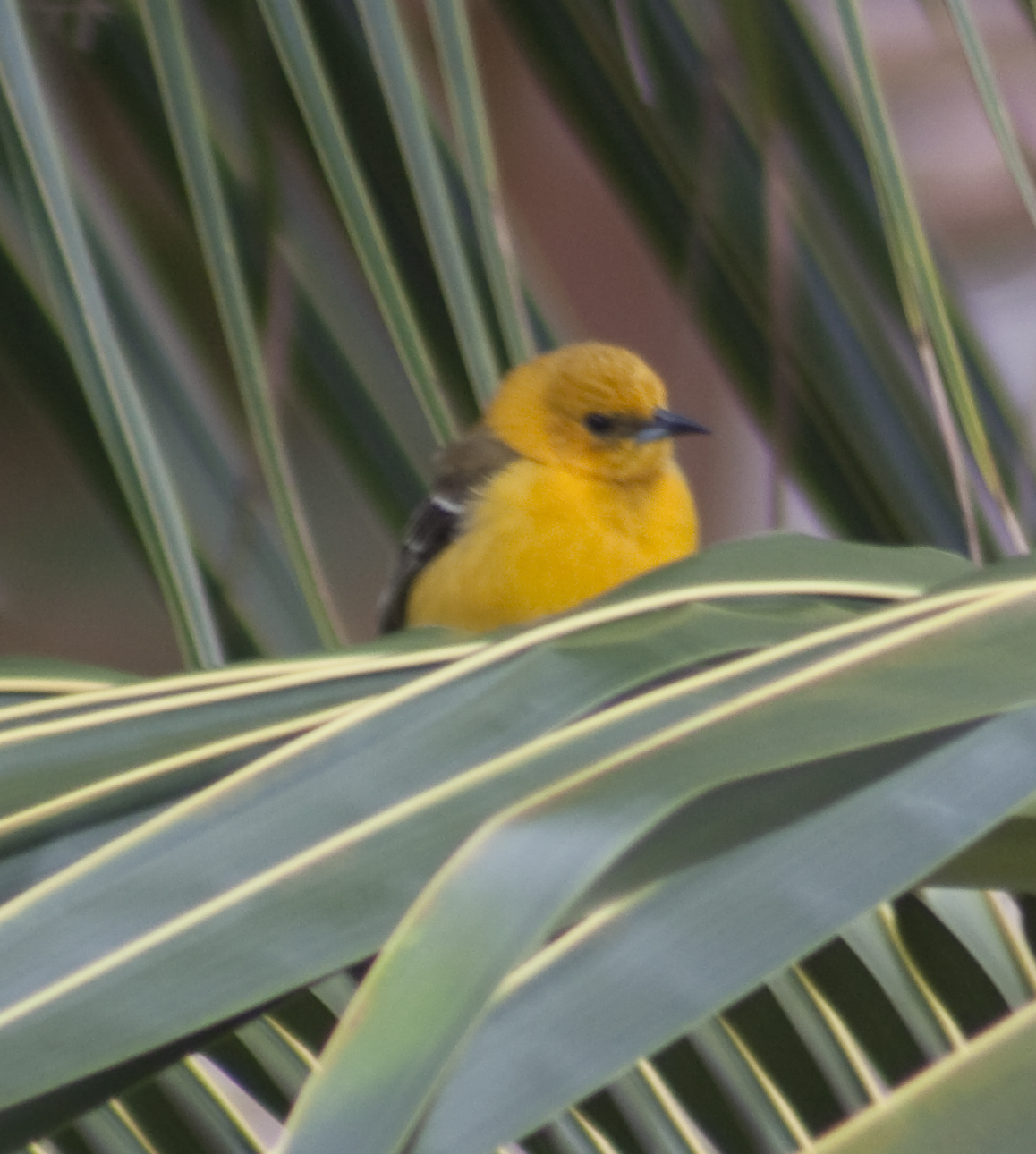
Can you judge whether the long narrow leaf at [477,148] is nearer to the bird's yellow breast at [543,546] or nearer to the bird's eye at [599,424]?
the bird's yellow breast at [543,546]

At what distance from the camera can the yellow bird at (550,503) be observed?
105 centimetres

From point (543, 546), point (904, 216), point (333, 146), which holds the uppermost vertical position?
point (333, 146)

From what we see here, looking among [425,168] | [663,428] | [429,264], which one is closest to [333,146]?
[425,168]

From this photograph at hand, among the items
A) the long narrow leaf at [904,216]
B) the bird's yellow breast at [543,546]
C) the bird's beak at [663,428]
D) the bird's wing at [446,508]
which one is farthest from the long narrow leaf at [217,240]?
the bird's beak at [663,428]

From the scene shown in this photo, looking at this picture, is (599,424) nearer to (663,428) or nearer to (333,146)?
(663,428)

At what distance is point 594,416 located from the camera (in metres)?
1.24

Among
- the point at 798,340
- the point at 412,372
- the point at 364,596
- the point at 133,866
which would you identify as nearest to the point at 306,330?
the point at 412,372

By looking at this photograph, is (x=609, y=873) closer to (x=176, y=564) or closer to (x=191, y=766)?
(x=191, y=766)

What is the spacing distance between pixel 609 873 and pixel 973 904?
0.39 metres

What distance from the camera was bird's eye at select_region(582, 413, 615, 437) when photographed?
1227 mm

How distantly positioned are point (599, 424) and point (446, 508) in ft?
0.56

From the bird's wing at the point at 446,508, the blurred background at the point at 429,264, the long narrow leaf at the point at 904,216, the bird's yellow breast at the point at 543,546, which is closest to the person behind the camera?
the long narrow leaf at the point at 904,216

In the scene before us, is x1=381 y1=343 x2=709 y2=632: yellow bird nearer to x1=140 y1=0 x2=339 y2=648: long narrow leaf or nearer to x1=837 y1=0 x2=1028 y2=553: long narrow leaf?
x1=140 y1=0 x2=339 y2=648: long narrow leaf

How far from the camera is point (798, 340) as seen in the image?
0.65 m
